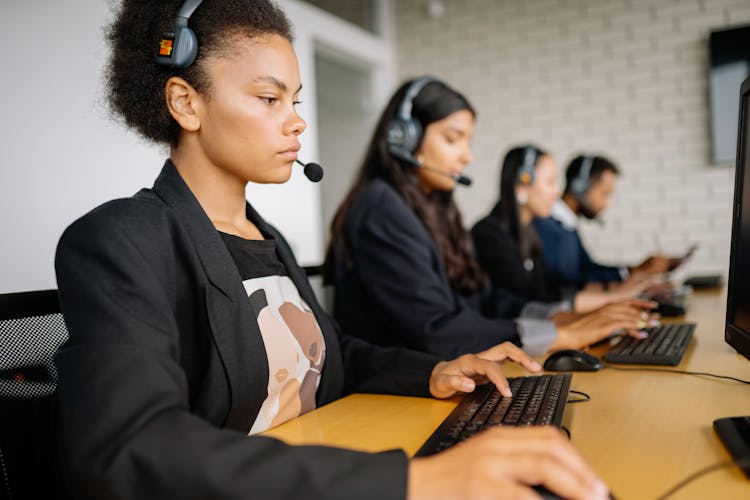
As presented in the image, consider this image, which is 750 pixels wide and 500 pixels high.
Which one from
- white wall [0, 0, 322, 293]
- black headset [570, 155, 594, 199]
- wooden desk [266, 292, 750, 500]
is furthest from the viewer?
black headset [570, 155, 594, 199]

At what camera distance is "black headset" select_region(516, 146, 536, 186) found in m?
2.67

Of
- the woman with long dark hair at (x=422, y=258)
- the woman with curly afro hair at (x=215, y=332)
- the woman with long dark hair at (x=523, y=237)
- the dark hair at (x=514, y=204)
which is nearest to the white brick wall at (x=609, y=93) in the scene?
the woman with long dark hair at (x=523, y=237)

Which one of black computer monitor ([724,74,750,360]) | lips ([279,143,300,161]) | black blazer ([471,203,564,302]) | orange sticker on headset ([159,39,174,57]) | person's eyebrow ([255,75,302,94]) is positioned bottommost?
black blazer ([471,203,564,302])

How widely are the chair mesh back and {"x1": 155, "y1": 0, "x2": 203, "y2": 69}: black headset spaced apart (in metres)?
0.40

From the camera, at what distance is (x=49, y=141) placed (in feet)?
6.66

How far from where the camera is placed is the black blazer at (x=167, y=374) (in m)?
0.56

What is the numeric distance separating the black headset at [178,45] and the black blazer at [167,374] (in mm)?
167

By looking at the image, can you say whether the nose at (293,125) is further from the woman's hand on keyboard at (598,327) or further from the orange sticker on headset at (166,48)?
the woman's hand on keyboard at (598,327)

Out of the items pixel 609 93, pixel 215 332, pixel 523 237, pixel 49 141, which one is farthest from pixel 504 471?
pixel 609 93

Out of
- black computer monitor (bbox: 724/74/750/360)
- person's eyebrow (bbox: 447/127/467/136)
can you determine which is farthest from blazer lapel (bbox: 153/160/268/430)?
person's eyebrow (bbox: 447/127/467/136)

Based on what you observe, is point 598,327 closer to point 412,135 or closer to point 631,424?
point 631,424

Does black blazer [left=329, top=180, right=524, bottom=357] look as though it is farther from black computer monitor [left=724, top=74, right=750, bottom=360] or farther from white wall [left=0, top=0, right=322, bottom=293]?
white wall [left=0, top=0, right=322, bottom=293]

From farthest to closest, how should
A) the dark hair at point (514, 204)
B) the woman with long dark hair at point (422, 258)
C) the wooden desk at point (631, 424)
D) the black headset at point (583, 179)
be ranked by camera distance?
the black headset at point (583, 179) < the dark hair at point (514, 204) < the woman with long dark hair at point (422, 258) < the wooden desk at point (631, 424)

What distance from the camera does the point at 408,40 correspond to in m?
4.54
